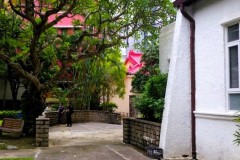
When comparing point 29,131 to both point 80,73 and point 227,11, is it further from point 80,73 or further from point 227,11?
point 80,73

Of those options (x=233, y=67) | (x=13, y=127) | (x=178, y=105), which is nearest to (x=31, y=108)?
(x=13, y=127)

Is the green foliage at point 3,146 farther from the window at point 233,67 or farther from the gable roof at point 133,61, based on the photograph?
the gable roof at point 133,61

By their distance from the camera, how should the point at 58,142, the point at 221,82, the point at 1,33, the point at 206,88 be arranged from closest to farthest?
the point at 221,82
the point at 206,88
the point at 58,142
the point at 1,33

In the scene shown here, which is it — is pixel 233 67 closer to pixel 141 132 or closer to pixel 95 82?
pixel 141 132

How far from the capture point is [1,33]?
1689 centimetres

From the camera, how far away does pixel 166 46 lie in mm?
14484

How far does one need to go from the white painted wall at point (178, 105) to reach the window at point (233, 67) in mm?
1712

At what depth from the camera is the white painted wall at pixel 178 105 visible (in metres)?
10.2

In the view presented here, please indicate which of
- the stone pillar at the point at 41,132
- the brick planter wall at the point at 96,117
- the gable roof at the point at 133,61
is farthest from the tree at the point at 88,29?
the gable roof at the point at 133,61

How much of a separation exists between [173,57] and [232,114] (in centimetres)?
293

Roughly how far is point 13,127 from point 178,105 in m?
8.49

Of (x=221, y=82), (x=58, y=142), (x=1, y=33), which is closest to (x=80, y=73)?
(x=1, y=33)

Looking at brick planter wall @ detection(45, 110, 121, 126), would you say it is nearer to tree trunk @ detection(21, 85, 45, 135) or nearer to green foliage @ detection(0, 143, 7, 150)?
tree trunk @ detection(21, 85, 45, 135)

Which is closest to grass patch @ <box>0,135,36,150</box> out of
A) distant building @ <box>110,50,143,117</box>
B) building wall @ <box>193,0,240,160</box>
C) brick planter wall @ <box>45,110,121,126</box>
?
building wall @ <box>193,0,240,160</box>
